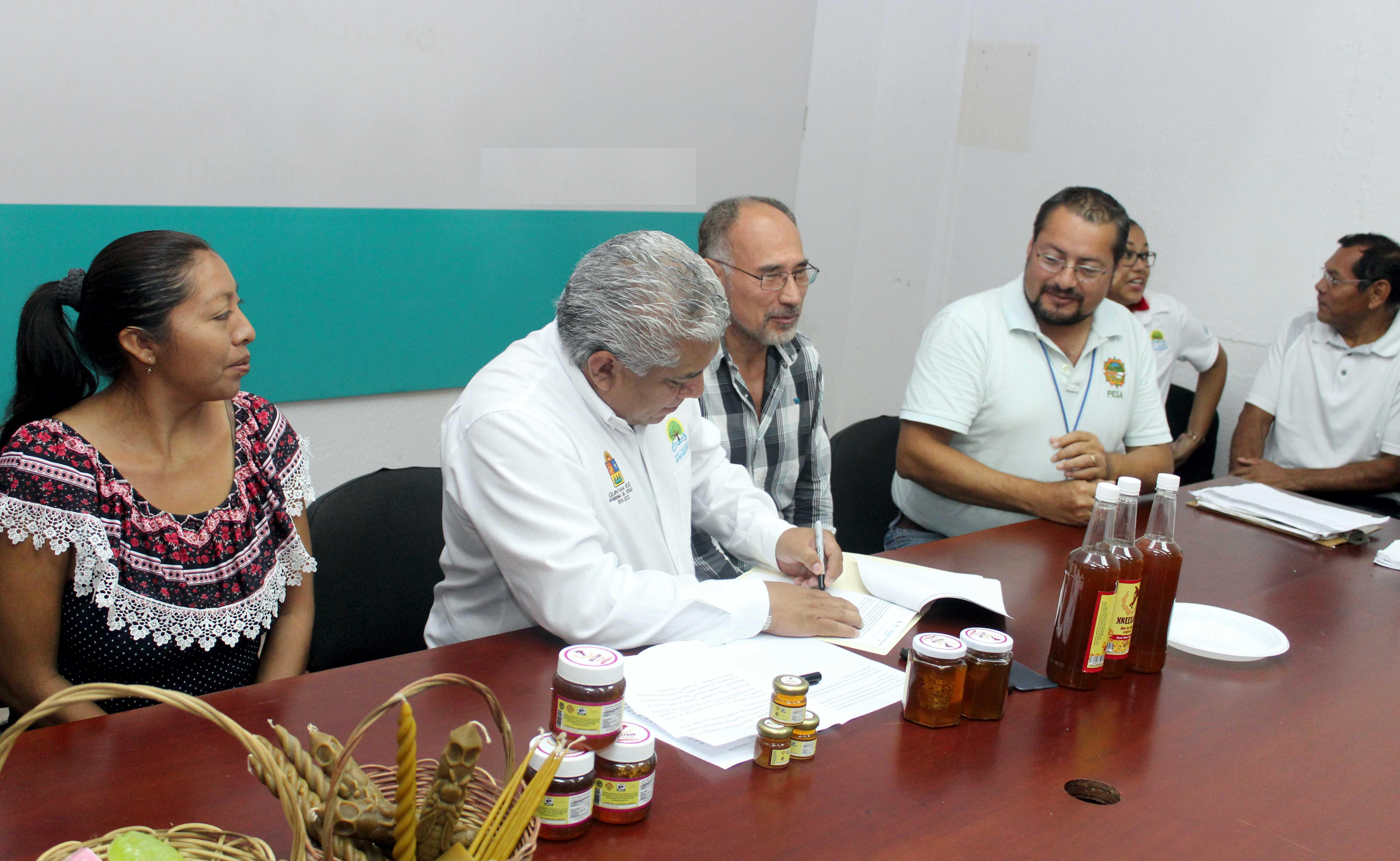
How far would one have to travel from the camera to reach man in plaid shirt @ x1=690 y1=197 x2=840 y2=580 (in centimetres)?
250

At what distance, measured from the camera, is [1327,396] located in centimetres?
377

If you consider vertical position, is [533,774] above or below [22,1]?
below

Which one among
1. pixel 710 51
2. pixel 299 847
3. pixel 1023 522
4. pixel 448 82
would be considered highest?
pixel 710 51

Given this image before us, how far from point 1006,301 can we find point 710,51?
1.60m

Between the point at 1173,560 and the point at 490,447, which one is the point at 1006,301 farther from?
the point at 490,447

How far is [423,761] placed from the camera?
1135 mm

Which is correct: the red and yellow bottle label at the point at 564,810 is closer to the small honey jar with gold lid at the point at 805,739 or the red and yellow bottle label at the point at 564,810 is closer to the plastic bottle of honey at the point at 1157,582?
the small honey jar with gold lid at the point at 805,739

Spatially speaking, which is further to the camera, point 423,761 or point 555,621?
point 555,621

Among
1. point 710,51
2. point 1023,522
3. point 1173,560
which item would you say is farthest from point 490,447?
point 710,51

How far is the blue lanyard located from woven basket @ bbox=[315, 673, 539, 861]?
2.14 metres

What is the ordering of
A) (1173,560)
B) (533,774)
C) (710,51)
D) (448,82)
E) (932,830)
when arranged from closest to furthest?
(533,774) < (932,830) < (1173,560) < (448,82) < (710,51)

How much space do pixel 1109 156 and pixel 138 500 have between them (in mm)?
3778

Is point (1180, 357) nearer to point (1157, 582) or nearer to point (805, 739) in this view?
point (1157, 582)

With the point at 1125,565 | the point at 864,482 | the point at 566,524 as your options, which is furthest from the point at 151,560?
the point at 864,482
